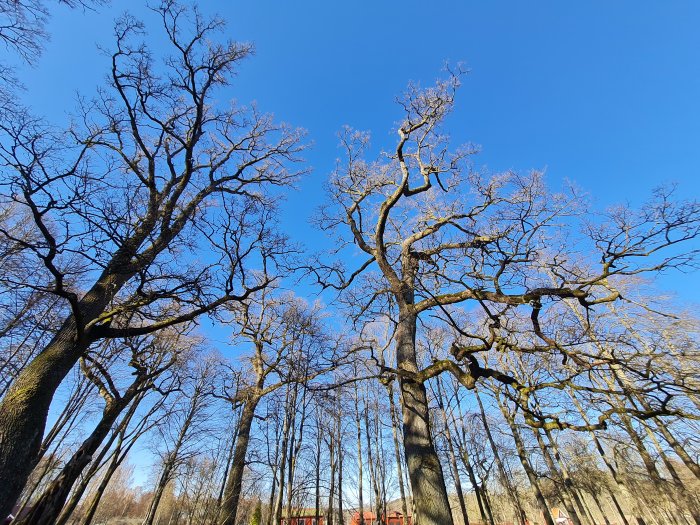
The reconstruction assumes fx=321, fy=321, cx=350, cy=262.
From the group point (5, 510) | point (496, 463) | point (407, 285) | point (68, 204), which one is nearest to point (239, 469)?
point (5, 510)

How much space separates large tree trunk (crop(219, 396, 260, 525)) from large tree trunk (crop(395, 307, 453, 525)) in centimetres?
680

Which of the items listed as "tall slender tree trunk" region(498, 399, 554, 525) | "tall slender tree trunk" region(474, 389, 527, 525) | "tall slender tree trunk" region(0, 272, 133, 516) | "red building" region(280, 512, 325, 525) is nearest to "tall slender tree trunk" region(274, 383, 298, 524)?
"red building" region(280, 512, 325, 525)

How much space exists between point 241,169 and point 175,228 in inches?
127

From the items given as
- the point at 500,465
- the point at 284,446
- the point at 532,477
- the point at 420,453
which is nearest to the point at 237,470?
the point at 284,446

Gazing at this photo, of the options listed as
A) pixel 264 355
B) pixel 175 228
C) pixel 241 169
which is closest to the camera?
pixel 175 228

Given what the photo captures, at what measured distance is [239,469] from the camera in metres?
10.9

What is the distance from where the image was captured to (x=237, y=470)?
35.6 feet

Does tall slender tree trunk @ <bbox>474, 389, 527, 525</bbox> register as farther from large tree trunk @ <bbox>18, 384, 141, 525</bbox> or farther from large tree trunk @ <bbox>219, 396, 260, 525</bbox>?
large tree trunk @ <bbox>18, 384, 141, 525</bbox>

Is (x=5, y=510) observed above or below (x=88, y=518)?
below

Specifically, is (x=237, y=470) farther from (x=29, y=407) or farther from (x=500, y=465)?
(x=500, y=465)

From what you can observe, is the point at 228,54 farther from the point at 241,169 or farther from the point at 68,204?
the point at 68,204

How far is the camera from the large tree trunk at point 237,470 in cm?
986

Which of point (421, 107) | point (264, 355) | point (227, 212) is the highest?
point (421, 107)

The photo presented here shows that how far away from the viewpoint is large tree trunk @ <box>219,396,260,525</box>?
32.3ft
